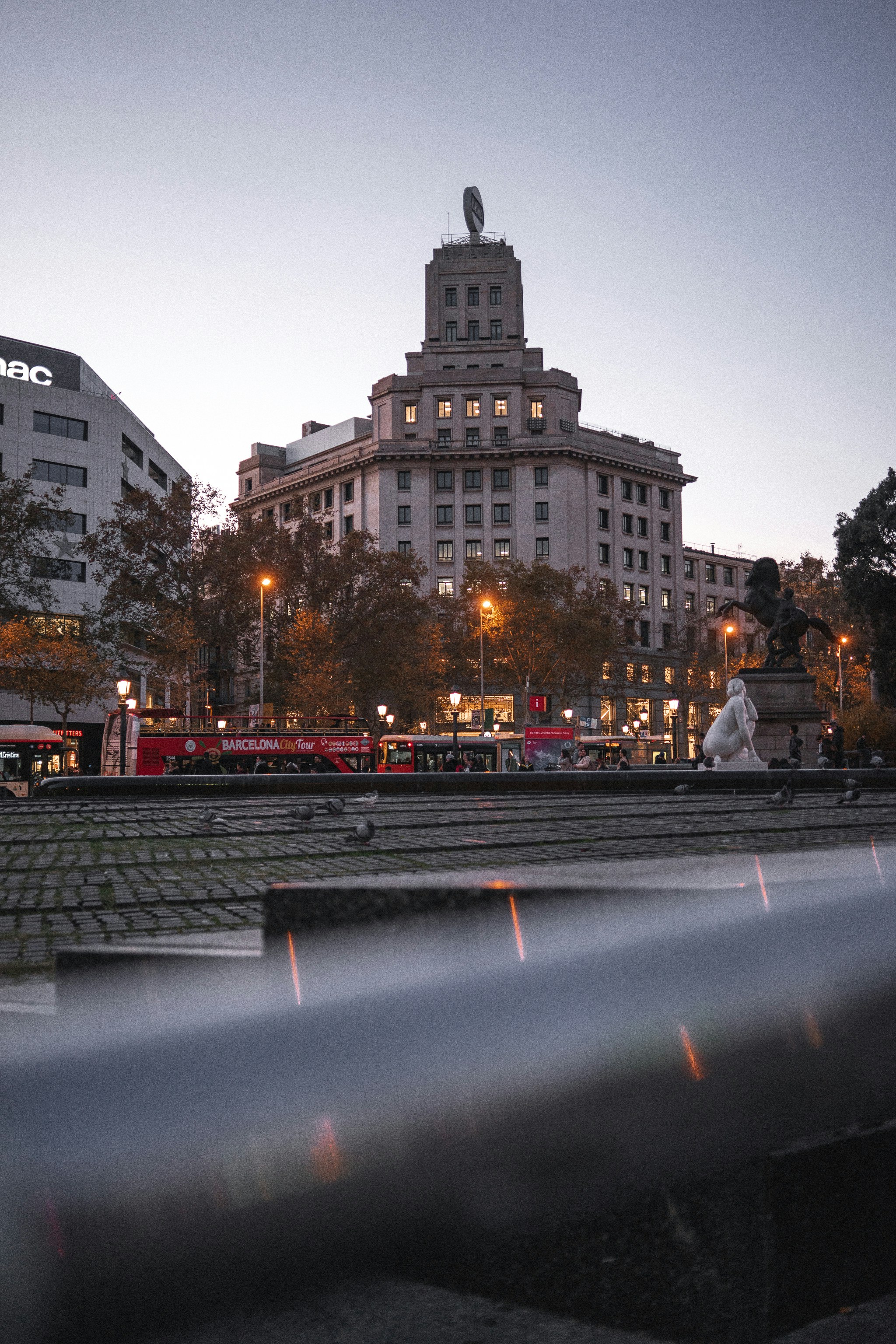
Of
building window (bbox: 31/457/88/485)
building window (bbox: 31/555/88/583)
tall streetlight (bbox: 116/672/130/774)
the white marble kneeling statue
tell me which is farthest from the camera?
building window (bbox: 31/457/88/485)

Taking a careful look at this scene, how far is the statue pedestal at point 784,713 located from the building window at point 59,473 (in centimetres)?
3804

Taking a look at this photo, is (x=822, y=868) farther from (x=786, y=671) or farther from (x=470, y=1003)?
(x=786, y=671)

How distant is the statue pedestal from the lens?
26.4 meters

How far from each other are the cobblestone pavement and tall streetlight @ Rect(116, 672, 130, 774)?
1810 centimetres

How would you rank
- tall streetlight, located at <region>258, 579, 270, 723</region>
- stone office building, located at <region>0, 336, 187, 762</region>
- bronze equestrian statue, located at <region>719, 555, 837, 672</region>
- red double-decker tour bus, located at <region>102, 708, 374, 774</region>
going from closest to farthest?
bronze equestrian statue, located at <region>719, 555, 837, 672</region>, red double-decker tour bus, located at <region>102, 708, 374, 774</region>, tall streetlight, located at <region>258, 579, 270, 723</region>, stone office building, located at <region>0, 336, 187, 762</region>

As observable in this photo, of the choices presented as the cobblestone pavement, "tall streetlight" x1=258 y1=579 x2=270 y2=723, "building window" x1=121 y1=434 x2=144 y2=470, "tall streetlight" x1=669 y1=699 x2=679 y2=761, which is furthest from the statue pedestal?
"building window" x1=121 y1=434 x2=144 y2=470

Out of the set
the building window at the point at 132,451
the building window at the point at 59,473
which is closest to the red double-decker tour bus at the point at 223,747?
the building window at the point at 59,473

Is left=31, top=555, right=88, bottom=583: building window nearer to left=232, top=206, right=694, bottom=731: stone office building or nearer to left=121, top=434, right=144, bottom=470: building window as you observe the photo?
left=121, top=434, right=144, bottom=470: building window

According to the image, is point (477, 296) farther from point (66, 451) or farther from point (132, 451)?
point (66, 451)

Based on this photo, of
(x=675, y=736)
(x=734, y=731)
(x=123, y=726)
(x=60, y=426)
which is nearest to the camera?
(x=734, y=731)

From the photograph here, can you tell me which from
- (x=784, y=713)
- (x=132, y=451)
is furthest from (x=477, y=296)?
(x=784, y=713)

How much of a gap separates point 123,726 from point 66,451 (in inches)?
1032

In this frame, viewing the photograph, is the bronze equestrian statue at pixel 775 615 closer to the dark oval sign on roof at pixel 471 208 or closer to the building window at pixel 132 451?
the building window at pixel 132 451

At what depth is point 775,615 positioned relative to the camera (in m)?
28.1
